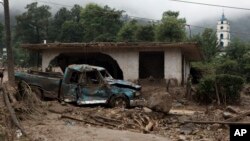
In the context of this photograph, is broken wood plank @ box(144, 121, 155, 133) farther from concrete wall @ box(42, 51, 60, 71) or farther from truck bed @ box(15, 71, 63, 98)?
concrete wall @ box(42, 51, 60, 71)

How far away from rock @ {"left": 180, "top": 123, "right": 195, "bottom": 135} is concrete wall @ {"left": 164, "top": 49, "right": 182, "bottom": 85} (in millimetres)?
11053

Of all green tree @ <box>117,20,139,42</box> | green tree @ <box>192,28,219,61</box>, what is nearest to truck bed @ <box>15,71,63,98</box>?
green tree @ <box>117,20,139,42</box>

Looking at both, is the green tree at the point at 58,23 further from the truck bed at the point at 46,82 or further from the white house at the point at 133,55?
the truck bed at the point at 46,82

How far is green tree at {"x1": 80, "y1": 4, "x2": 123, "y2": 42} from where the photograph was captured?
71.8 meters

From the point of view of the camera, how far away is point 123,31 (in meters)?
67.1

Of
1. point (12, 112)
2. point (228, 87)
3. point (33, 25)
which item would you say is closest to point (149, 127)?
point (12, 112)

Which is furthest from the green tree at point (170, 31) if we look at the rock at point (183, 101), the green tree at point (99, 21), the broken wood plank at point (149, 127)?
the broken wood plank at point (149, 127)

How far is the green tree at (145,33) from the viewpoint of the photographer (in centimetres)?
6238

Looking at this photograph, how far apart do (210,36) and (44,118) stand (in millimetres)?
59125

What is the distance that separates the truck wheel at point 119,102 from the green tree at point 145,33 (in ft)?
135

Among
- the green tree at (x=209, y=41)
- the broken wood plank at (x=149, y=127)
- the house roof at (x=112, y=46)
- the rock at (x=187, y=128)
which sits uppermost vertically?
the green tree at (x=209, y=41)

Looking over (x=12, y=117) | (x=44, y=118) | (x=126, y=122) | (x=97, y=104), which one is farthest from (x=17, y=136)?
(x=97, y=104)

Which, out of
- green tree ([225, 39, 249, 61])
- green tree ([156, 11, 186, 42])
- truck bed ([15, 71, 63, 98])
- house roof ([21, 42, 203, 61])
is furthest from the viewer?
green tree ([225, 39, 249, 61])

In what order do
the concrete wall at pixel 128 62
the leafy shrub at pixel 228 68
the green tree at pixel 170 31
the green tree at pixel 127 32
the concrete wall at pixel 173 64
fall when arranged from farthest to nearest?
1. the green tree at pixel 127 32
2. the green tree at pixel 170 31
3. the leafy shrub at pixel 228 68
4. the concrete wall at pixel 128 62
5. the concrete wall at pixel 173 64
